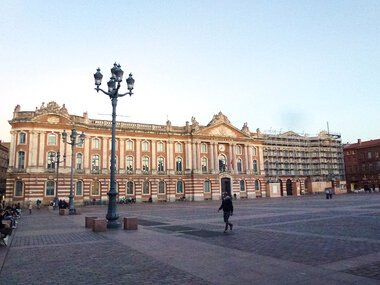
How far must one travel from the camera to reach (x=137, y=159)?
176 ft

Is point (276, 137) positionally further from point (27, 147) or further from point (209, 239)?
point (209, 239)

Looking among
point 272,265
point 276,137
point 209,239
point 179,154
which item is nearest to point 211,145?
point 179,154

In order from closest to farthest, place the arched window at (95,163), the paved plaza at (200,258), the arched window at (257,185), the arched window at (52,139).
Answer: the paved plaza at (200,258) → the arched window at (52,139) → the arched window at (95,163) → the arched window at (257,185)

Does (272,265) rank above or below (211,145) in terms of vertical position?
below

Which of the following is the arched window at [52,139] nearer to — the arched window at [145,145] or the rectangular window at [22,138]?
the rectangular window at [22,138]

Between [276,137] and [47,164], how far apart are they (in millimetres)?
49982

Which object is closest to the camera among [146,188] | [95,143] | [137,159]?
[95,143]

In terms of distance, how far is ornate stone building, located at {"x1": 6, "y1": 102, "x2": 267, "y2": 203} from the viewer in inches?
1754

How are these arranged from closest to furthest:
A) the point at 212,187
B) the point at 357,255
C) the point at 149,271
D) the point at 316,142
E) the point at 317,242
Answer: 1. the point at 149,271
2. the point at 357,255
3. the point at 317,242
4. the point at 212,187
5. the point at 316,142

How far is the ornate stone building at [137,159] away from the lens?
44.6m

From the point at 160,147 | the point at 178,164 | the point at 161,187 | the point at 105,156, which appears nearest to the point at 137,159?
the point at 160,147

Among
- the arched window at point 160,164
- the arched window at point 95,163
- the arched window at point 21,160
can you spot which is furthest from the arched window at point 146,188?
the arched window at point 21,160

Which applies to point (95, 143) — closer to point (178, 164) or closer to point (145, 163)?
point (145, 163)

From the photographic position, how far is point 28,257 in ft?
29.0
